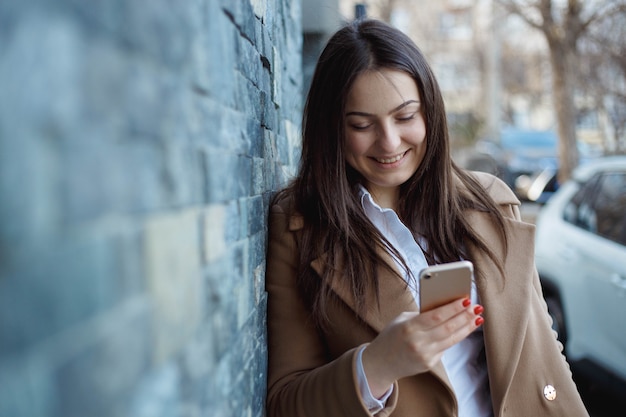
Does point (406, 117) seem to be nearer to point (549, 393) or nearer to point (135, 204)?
point (549, 393)

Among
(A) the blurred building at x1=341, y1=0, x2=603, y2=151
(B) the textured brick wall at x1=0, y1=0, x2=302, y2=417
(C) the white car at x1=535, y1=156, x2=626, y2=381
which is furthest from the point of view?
(A) the blurred building at x1=341, y1=0, x2=603, y2=151

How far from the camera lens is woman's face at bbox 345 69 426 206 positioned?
6.46 ft

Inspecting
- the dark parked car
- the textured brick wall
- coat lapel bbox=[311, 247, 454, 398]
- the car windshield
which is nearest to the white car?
coat lapel bbox=[311, 247, 454, 398]

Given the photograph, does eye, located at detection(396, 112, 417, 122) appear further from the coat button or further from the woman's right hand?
the coat button

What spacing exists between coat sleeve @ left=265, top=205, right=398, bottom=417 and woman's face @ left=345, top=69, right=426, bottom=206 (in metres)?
0.30

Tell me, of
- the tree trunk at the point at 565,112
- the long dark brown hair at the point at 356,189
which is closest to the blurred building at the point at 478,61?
the tree trunk at the point at 565,112

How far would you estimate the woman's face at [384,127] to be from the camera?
1.97m

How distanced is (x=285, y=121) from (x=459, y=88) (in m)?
26.2

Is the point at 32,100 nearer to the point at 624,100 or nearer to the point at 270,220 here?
the point at 270,220

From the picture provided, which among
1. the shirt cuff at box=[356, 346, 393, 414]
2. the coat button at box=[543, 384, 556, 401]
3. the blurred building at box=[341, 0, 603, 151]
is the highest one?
the blurred building at box=[341, 0, 603, 151]

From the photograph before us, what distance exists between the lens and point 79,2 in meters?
0.72

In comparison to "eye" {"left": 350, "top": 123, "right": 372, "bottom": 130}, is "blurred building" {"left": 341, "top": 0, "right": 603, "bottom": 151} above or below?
above

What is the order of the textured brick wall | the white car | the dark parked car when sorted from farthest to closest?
the dark parked car < the white car < the textured brick wall

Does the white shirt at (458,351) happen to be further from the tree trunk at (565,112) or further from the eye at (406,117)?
the tree trunk at (565,112)
